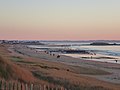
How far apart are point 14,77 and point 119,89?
25.8 ft

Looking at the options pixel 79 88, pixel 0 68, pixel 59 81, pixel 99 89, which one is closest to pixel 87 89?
pixel 79 88

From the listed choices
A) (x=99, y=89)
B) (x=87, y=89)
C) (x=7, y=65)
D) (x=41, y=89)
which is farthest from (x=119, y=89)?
(x=41, y=89)

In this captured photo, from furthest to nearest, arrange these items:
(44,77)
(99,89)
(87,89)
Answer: (44,77) < (99,89) < (87,89)

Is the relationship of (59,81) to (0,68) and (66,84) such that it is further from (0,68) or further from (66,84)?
(0,68)

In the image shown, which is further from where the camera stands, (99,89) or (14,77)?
(99,89)

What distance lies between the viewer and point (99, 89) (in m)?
15.7

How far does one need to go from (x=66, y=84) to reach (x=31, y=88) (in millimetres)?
7421

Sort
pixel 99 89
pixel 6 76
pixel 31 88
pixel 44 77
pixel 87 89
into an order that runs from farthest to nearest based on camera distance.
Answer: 1. pixel 44 77
2. pixel 99 89
3. pixel 87 89
4. pixel 6 76
5. pixel 31 88

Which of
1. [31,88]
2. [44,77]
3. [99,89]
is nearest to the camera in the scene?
[31,88]

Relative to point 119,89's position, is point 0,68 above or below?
above

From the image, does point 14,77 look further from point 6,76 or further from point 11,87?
point 11,87

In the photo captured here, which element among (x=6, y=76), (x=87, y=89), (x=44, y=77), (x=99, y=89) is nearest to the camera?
(x=6, y=76)

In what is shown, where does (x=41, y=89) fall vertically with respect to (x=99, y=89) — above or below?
above

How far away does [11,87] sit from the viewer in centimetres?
855
